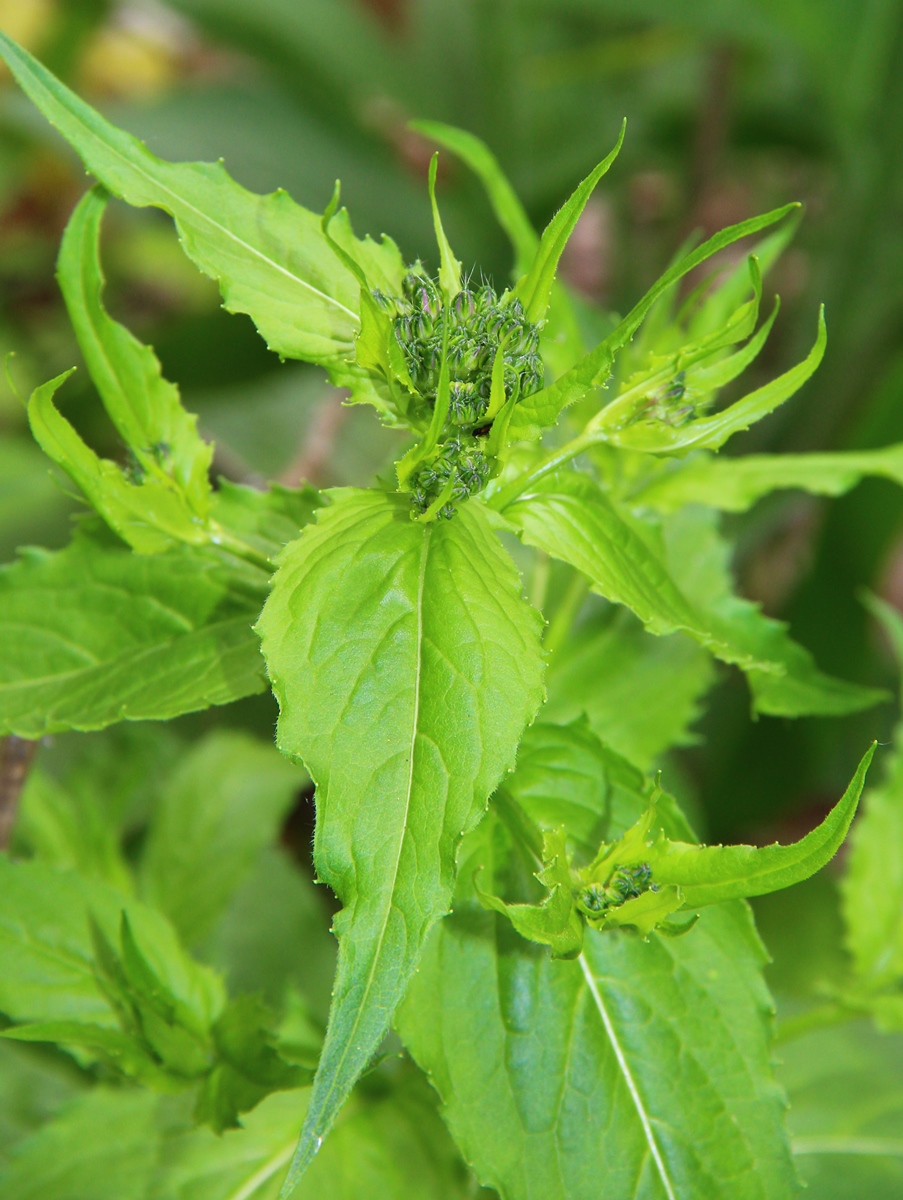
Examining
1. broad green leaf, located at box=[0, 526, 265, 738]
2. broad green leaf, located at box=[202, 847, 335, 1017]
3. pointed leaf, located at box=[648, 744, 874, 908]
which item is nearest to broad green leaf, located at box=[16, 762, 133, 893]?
broad green leaf, located at box=[202, 847, 335, 1017]

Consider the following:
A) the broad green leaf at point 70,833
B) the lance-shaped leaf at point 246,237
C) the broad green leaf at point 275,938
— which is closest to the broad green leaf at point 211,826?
the broad green leaf at point 70,833

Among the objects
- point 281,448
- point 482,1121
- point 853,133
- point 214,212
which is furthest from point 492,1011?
point 853,133

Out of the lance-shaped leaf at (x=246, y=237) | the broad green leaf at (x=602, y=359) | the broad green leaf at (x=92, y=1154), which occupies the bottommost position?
the broad green leaf at (x=92, y=1154)

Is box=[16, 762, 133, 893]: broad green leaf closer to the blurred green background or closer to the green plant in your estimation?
the green plant

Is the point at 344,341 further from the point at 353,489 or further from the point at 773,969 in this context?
the point at 773,969

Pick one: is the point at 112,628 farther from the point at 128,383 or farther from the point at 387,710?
the point at 387,710

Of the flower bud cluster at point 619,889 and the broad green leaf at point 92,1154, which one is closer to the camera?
the flower bud cluster at point 619,889

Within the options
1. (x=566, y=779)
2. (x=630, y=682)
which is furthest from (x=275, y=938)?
(x=566, y=779)

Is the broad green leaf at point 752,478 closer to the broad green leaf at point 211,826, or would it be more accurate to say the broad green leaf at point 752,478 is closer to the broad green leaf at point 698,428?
the broad green leaf at point 698,428
